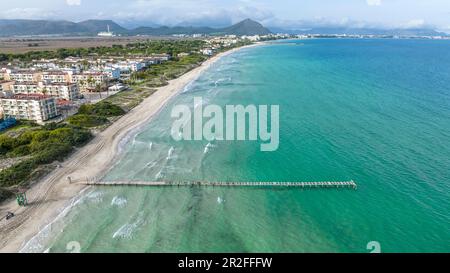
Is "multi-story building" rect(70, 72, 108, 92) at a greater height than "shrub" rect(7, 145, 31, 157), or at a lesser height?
greater

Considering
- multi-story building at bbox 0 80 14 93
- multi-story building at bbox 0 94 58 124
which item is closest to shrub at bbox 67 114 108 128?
multi-story building at bbox 0 94 58 124

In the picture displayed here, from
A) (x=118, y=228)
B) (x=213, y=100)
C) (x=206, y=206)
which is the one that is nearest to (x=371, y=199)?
(x=206, y=206)

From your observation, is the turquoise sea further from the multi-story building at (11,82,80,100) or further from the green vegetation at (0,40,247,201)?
the multi-story building at (11,82,80,100)

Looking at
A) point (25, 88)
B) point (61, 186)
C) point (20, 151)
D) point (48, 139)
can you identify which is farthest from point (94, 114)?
point (25, 88)

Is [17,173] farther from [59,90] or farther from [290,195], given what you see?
[59,90]

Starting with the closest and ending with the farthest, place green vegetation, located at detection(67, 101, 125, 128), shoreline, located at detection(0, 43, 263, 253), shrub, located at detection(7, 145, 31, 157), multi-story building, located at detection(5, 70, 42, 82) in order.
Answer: shoreline, located at detection(0, 43, 263, 253) → shrub, located at detection(7, 145, 31, 157) → green vegetation, located at detection(67, 101, 125, 128) → multi-story building, located at detection(5, 70, 42, 82)

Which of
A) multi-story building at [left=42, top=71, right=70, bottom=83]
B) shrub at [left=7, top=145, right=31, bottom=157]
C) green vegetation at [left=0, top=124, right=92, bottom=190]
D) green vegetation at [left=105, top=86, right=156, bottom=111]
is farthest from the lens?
multi-story building at [left=42, top=71, right=70, bottom=83]
